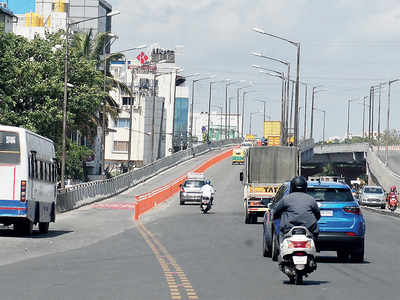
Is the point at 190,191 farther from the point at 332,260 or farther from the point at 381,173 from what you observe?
the point at 381,173

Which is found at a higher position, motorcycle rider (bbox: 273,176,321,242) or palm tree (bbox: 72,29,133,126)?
palm tree (bbox: 72,29,133,126)

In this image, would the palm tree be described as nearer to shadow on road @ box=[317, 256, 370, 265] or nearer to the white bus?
the white bus

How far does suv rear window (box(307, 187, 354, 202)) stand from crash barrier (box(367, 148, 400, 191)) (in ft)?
230

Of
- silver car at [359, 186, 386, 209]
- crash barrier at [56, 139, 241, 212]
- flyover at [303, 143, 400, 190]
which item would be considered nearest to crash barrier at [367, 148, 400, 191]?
flyover at [303, 143, 400, 190]

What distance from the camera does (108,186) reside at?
6956 cm

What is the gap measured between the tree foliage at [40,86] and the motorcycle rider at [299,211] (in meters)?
40.6

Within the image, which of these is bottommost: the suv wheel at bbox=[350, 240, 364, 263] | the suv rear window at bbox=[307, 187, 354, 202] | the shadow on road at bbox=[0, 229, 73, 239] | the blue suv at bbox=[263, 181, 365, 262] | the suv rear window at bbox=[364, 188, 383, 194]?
the suv rear window at bbox=[364, 188, 383, 194]

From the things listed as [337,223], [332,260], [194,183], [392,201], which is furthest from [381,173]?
[337,223]

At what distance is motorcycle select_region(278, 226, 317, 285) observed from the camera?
13922mm

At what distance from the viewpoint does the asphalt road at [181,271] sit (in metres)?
13.3

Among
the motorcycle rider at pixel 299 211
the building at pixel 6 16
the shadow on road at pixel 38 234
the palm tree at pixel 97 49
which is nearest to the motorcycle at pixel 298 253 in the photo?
the motorcycle rider at pixel 299 211

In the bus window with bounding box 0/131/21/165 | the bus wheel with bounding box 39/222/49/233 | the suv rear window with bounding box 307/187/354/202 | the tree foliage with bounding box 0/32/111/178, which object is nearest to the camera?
the suv rear window with bounding box 307/187/354/202

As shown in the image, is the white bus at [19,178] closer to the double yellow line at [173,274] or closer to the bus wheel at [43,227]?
the bus wheel at [43,227]

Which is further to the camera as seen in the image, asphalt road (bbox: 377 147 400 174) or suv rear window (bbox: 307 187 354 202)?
asphalt road (bbox: 377 147 400 174)
